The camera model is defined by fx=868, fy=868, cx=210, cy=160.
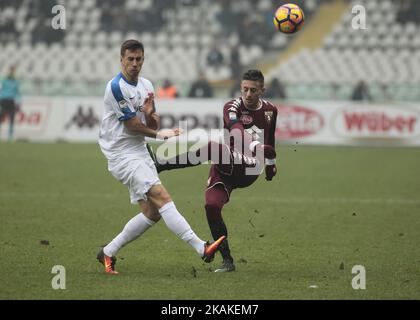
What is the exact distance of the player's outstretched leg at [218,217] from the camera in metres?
8.41

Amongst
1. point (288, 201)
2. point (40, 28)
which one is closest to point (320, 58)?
point (40, 28)

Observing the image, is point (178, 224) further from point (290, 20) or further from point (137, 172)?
point (290, 20)

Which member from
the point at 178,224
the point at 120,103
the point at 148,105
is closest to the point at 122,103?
the point at 120,103

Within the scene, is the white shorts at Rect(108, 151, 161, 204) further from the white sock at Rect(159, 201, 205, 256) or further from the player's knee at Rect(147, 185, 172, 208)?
the white sock at Rect(159, 201, 205, 256)

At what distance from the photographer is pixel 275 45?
3297cm

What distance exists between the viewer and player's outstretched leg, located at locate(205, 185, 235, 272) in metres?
8.41

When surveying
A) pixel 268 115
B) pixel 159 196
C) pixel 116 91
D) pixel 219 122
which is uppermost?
pixel 116 91

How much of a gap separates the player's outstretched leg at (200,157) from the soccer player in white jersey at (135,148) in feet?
1.64

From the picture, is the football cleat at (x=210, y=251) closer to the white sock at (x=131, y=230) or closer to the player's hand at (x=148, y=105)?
the white sock at (x=131, y=230)

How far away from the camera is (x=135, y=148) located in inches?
323

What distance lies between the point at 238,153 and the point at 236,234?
2632 mm

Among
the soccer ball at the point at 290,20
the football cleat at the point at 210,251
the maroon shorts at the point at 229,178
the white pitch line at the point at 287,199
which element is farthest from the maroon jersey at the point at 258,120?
A: the white pitch line at the point at 287,199

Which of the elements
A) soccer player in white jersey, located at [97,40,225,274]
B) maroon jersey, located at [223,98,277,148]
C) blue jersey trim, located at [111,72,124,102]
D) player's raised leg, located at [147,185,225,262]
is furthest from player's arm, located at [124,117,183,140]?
maroon jersey, located at [223,98,277,148]
